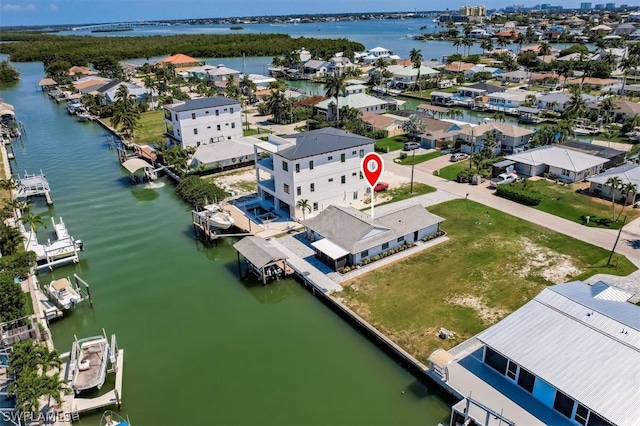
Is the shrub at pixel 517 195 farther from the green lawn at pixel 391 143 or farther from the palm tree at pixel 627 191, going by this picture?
the green lawn at pixel 391 143

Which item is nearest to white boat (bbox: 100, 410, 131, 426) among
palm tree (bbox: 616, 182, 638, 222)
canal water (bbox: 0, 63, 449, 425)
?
canal water (bbox: 0, 63, 449, 425)

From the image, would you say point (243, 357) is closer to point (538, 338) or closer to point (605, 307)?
point (538, 338)

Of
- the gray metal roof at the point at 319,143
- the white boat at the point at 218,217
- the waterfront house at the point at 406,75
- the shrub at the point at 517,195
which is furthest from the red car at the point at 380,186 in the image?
the waterfront house at the point at 406,75

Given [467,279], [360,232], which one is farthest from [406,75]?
[467,279]

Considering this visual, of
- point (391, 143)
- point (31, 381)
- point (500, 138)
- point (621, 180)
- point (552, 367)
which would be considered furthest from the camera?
point (391, 143)

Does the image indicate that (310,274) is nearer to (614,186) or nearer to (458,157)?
(614,186)

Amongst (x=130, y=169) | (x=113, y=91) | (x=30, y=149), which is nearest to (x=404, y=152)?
(x=130, y=169)
